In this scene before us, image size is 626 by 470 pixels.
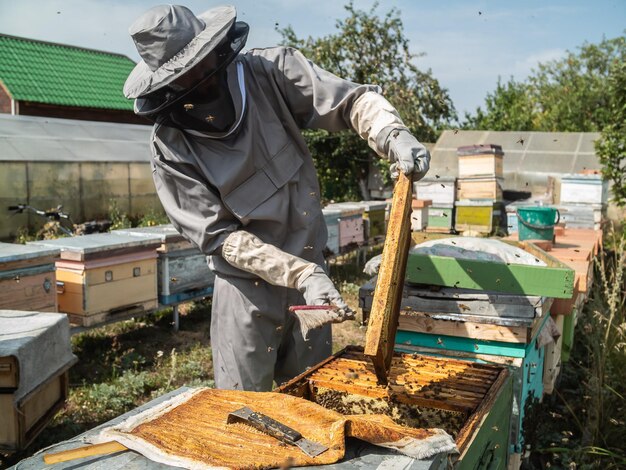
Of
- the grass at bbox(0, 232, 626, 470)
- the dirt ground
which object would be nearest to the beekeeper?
the dirt ground

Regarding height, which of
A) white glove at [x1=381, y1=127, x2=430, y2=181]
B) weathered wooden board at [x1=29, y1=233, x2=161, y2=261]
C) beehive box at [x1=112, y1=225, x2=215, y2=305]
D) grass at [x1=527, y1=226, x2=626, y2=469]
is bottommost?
grass at [x1=527, y1=226, x2=626, y2=469]

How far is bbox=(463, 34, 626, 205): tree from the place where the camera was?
738 centimetres

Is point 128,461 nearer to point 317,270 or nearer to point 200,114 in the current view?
point 317,270

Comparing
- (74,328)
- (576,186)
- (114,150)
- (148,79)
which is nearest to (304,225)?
(148,79)

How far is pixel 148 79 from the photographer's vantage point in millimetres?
2123

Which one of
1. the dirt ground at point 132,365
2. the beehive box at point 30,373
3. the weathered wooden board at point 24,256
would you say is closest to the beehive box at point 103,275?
the weathered wooden board at point 24,256

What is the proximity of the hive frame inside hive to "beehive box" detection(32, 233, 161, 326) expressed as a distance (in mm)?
3420

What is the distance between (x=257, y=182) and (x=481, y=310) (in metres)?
1.16

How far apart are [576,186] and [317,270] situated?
914 centimetres

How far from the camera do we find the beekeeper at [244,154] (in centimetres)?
211

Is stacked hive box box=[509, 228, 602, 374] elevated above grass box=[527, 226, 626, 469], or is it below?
above

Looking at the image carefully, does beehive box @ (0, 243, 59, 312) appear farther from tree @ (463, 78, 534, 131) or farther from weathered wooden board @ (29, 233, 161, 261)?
tree @ (463, 78, 534, 131)

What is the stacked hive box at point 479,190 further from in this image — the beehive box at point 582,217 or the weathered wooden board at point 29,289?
the weathered wooden board at point 29,289

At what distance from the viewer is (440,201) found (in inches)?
425
